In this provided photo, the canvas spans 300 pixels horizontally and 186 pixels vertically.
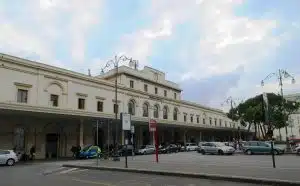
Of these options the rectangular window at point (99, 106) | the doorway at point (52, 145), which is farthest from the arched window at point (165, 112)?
the doorway at point (52, 145)

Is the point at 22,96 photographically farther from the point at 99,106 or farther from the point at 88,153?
the point at 99,106

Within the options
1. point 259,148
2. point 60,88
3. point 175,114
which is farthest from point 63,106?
point 175,114

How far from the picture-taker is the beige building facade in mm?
32688

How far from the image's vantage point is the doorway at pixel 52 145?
121 feet

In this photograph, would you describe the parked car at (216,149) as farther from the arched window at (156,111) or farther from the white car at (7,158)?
the white car at (7,158)

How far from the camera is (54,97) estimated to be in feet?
125

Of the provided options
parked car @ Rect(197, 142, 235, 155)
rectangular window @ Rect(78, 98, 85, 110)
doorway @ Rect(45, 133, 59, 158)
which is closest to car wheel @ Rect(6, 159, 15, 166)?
doorway @ Rect(45, 133, 59, 158)

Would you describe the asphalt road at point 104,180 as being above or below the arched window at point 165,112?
below

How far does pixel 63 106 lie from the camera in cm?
3838

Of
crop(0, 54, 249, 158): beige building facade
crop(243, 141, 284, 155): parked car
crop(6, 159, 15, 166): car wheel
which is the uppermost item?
crop(0, 54, 249, 158): beige building facade

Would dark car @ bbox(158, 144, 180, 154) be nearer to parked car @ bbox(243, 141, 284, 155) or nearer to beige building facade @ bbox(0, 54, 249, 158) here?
beige building facade @ bbox(0, 54, 249, 158)

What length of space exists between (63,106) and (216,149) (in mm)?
18531

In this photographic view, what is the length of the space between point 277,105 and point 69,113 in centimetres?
3975

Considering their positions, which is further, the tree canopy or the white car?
the tree canopy
